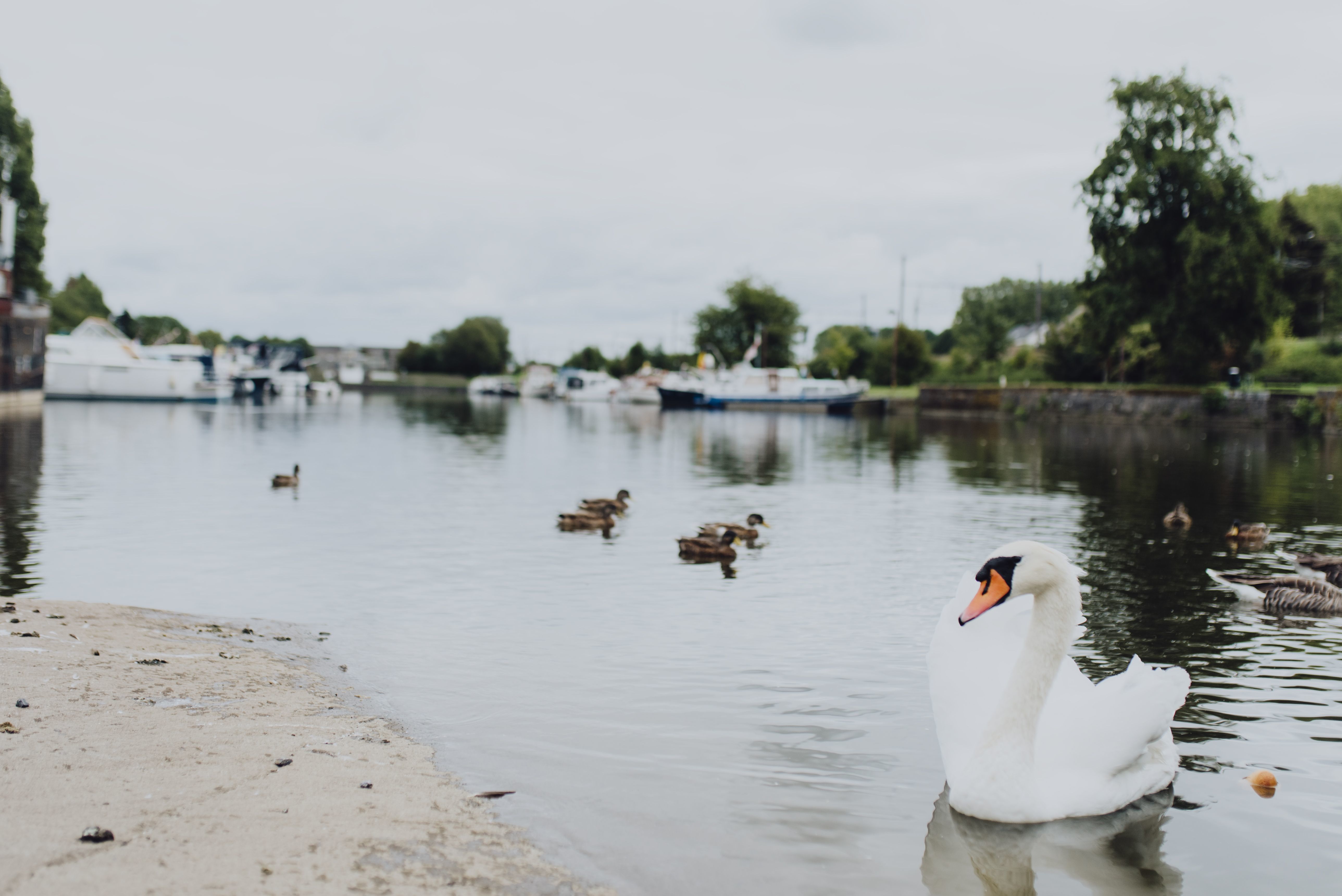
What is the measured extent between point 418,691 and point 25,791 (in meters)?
3.40

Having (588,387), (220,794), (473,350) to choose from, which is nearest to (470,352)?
(473,350)

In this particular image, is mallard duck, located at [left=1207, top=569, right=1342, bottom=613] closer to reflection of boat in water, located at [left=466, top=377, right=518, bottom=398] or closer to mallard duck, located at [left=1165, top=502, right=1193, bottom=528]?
mallard duck, located at [left=1165, top=502, right=1193, bottom=528]

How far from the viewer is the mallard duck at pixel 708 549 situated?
15.2m

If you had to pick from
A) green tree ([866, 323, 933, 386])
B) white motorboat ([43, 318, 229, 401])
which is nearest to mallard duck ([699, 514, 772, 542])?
white motorboat ([43, 318, 229, 401])

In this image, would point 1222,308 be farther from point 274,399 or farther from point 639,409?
point 274,399

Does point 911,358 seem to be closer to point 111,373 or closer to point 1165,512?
point 111,373

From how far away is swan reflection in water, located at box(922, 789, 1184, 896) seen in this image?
5348mm

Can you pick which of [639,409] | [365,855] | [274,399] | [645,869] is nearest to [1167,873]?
[645,869]

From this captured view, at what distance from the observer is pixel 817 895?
5.15 meters

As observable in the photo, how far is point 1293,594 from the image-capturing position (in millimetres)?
11617

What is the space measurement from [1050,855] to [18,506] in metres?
18.8

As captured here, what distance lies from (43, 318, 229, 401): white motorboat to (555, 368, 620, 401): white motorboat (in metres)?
48.4

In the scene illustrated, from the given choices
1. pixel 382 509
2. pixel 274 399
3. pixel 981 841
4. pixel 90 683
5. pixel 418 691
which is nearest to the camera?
pixel 981 841

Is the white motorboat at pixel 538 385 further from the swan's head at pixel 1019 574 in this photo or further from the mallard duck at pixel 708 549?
the swan's head at pixel 1019 574
